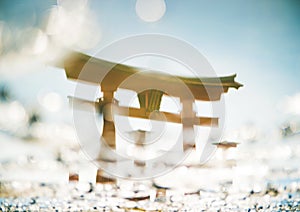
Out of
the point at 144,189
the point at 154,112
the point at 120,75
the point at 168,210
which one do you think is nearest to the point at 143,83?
the point at 120,75

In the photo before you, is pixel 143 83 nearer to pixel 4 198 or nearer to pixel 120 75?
pixel 120 75

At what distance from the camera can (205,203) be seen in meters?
1.66

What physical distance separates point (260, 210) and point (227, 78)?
3.18 feet

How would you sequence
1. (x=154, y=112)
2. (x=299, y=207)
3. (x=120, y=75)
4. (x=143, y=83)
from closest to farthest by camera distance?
(x=299, y=207) < (x=120, y=75) < (x=143, y=83) < (x=154, y=112)

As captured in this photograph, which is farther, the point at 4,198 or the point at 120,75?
the point at 120,75

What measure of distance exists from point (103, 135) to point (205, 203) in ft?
3.07

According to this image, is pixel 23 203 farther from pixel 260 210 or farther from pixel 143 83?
pixel 260 210

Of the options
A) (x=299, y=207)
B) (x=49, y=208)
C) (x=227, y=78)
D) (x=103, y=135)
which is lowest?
(x=49, y=208)

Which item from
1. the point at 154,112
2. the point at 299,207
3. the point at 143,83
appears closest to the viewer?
the point at 299,207

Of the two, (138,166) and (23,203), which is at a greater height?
(138,166)

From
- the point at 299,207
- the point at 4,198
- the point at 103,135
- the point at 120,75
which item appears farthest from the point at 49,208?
the point at 299,207

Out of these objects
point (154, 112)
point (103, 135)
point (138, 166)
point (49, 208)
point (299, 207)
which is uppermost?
point (154, 112)

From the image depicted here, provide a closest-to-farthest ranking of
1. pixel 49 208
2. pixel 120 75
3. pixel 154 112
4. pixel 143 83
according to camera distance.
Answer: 1. pixel 49 208
2. pixel 120 75
3. pixel 143 83
4. pixel 154 112

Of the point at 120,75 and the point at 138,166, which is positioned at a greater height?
the point at 120,75
